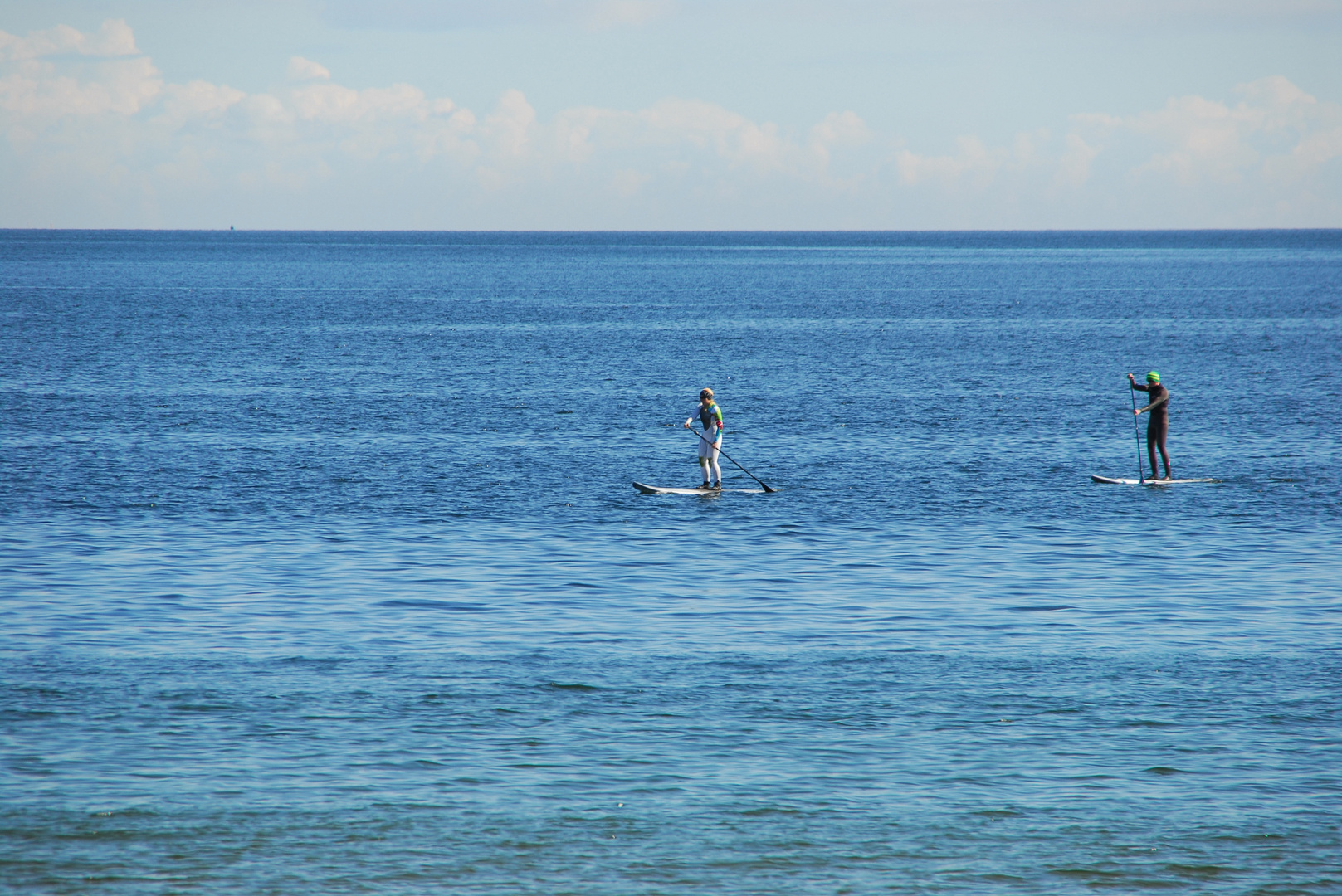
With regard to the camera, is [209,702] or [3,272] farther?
[3,272]

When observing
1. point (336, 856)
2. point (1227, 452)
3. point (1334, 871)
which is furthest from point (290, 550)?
point (1227, 452)

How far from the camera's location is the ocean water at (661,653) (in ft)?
38.1

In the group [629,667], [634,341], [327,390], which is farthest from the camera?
[634,341]

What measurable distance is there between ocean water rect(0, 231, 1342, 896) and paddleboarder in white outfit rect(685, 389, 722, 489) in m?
0.83

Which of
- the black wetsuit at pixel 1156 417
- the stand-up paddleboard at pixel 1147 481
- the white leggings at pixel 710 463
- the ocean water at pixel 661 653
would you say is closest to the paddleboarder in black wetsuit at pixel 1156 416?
the black wetsuit at pixel 1156 417

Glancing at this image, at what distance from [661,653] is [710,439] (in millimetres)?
12374

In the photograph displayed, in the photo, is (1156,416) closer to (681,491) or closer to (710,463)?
(710,463)

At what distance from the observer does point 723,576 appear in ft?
71.2

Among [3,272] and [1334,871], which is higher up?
[3,272]

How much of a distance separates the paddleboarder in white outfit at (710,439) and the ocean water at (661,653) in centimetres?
83

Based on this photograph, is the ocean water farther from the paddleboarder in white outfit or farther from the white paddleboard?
the paddleboarder in white outfit

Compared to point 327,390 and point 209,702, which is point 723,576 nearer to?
point 209,702

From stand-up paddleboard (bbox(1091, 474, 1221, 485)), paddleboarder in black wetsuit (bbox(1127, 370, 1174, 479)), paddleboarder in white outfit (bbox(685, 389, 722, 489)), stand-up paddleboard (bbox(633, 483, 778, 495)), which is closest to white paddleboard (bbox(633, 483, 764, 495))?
stand-up paddleboard (bbox(633, 483, 778, 495))

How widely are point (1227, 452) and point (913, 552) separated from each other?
52.9 ft
